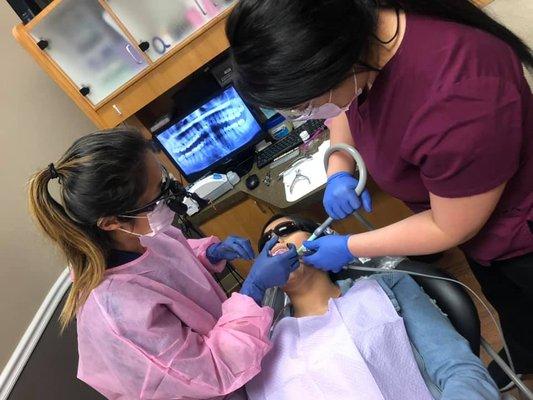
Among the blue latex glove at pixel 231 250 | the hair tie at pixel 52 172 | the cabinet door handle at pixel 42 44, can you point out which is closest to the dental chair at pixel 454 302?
the blue latex glove at pixel 231 250

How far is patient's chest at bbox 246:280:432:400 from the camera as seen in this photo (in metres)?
1.31

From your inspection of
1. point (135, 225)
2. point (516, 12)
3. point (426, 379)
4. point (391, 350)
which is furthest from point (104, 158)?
point (516, 12)

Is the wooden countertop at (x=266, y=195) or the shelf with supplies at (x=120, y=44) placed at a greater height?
the shelf with supplies at (x=120, y=44)

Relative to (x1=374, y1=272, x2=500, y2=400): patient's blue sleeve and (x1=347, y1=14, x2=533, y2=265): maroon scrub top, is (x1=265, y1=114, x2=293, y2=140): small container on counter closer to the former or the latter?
(x1=374, y1=272, x2=500, y2=400): patient's blue sleeve

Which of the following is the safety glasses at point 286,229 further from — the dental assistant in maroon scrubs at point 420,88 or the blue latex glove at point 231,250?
the dental assistant in maroon scrubs at point 420,88

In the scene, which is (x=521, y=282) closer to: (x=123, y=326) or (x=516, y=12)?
(x=123, y=326)

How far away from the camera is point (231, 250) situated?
5.54 feet

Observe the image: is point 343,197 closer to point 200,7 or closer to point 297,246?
point 297,246

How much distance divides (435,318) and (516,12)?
7.22ft

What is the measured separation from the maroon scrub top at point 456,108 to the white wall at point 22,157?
165cm

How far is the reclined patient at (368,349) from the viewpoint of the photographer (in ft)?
4.04

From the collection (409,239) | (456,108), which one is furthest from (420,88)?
(409,239)

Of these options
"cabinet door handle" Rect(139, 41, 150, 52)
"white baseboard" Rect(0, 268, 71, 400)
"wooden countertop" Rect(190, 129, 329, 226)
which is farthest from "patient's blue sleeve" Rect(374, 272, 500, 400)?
"cabinet door handle" Rect(139, 41, 150, 52)

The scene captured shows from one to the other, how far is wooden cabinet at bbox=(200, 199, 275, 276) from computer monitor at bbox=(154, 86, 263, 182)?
0.29 meters
